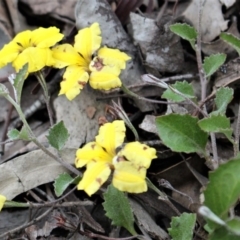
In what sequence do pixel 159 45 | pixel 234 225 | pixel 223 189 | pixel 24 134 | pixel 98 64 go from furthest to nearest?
1. pixel 159 45
2. pixel 98 64
3. pixel 24 134
4. pixel 223 189
5. pixel 234 225

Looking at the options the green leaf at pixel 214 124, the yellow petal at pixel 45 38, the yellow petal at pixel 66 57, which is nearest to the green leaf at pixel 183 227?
the green leaf at pixel 214 124

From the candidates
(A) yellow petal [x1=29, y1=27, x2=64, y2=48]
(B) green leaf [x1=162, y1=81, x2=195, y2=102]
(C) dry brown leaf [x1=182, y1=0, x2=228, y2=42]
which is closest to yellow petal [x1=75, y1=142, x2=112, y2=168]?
(B) green leaf [x1=162, y1=81, x2=195, y2=102]

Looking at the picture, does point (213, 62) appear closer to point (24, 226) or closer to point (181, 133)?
point (181, 133)

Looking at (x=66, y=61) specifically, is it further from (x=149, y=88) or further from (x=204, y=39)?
(x=204, y=39)

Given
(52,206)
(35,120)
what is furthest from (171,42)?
(52,206)

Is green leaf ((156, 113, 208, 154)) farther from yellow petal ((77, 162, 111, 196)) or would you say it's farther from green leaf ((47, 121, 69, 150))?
green leaf ((47, 121, 69, 150))

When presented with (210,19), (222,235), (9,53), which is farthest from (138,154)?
(210,19)
